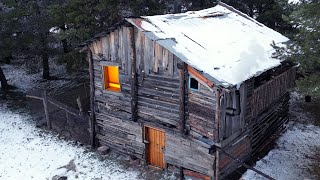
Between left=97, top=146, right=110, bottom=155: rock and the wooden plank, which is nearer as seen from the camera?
the wooden plank

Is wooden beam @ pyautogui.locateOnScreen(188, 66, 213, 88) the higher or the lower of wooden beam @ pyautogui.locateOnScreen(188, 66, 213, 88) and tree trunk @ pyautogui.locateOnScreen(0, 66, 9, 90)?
the higher

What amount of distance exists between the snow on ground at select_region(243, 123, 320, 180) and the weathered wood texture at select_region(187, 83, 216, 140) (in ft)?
10.2

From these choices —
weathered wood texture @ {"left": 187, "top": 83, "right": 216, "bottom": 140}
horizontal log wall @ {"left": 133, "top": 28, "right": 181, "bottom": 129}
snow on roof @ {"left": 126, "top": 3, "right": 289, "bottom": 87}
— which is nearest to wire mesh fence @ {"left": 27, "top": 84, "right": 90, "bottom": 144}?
horizontal log wall @ {"left": 133, "top": 28, "right": 181, "bottom": 129}

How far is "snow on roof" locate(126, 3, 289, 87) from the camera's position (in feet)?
41.2

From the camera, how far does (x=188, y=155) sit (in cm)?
1420

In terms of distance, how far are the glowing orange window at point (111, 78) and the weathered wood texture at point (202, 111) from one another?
415 centimetres

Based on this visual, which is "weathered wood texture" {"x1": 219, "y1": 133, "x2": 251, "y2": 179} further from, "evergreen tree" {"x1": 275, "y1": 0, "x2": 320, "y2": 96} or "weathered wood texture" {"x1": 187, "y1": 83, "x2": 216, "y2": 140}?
"evergreen tree" {"x1": 275, "y1": 0, "x2": 320, "y2": 96}

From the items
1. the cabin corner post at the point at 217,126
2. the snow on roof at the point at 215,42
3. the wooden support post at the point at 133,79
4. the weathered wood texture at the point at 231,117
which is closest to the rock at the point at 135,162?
the wooden support post at the point at 133,79

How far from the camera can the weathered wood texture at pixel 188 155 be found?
1366 cm

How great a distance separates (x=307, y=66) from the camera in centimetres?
1145

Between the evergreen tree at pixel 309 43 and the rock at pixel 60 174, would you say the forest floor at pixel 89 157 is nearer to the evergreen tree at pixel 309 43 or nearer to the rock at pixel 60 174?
the rock at pixel 60 174

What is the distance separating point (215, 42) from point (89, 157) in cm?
832

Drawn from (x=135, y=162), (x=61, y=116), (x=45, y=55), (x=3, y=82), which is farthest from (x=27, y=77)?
(x=135, y=162)

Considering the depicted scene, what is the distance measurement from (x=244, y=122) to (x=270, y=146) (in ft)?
12.1
